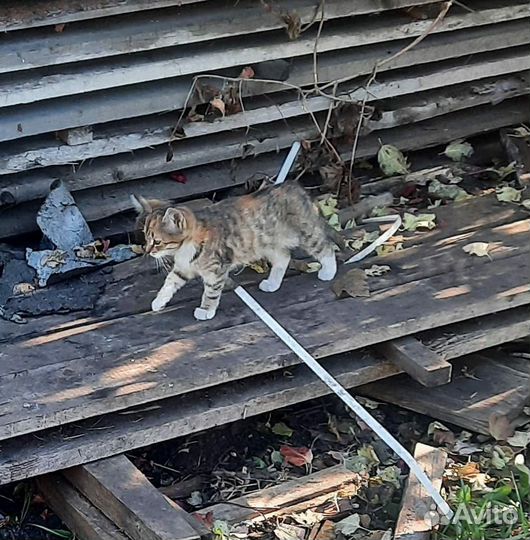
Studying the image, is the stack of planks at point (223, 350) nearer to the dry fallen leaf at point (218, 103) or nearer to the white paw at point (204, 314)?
the white paw at point (204, 314)

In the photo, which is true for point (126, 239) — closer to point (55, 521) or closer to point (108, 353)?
point (108, 353)

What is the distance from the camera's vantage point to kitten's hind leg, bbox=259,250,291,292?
535cm

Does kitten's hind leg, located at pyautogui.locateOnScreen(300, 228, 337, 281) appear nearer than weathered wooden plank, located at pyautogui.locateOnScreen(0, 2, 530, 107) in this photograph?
Yes

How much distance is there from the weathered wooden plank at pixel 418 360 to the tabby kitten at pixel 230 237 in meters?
0.55

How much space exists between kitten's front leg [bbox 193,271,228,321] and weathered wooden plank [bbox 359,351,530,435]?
2.51ft

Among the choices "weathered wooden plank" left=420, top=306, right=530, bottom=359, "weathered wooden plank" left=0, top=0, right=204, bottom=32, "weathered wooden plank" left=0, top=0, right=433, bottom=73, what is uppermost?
"weathered wooden plank" left=0, top=0, right=204, bottom=32

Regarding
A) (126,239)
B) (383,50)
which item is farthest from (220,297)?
(383,50)

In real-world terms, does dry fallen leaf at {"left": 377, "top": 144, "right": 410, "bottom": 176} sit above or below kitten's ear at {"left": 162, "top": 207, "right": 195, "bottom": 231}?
below

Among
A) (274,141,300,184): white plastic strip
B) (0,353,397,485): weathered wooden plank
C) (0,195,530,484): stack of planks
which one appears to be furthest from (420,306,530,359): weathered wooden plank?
(274,141,300,184): white plastic strip

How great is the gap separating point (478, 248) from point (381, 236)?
46cm

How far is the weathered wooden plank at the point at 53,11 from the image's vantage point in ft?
17.2

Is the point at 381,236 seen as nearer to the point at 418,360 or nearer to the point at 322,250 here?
the point at 322,250

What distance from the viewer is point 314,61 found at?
6035 mm

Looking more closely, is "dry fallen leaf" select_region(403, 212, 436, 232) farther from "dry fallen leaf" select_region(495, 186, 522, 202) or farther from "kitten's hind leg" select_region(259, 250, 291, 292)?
"kitten's hind leg" select_region(259, 250, 291, 292)
